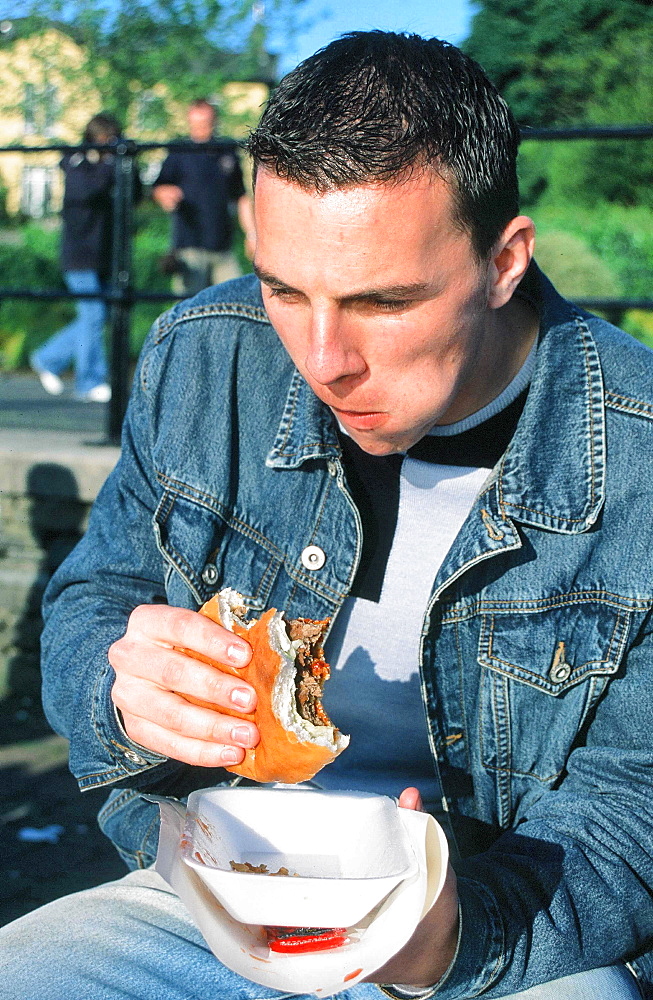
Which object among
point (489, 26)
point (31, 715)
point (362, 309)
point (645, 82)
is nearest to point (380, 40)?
point (362, 309)

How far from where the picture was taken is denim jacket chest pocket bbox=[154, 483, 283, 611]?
223 centimetres

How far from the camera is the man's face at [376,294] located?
175cm

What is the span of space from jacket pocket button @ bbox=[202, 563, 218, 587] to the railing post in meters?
2.97

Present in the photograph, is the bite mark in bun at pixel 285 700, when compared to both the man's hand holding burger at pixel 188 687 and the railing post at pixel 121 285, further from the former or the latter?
the railing post at pixel 121 285

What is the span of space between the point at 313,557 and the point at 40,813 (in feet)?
7.13

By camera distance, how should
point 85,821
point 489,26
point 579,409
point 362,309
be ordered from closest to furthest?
1. point 362,309
2. point 579,409
3. point 85,821
4. point 489,26

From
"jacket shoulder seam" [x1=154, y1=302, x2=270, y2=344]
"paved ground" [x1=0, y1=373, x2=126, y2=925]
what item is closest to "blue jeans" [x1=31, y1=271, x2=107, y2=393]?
"paved ground" [x1=0, y1=373, x2=126, y2=925]

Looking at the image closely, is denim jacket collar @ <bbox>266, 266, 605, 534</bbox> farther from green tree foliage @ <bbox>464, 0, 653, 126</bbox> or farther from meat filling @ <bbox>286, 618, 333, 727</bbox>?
green tree foliage @ <bbox>464, 0, 653, 126</bbox>

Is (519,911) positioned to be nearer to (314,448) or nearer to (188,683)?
(188,683)

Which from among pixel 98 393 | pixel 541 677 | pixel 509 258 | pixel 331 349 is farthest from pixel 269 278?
pixel 98 393

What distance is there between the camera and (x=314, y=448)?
7.28ft

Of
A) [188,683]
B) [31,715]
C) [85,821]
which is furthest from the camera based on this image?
[31,715]

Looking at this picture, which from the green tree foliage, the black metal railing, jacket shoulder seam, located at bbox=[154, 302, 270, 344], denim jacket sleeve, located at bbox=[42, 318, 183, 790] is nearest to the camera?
denim jacket sleeve, located at bbox=[42, 318, 183, 790]

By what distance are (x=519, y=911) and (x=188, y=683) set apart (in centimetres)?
66
